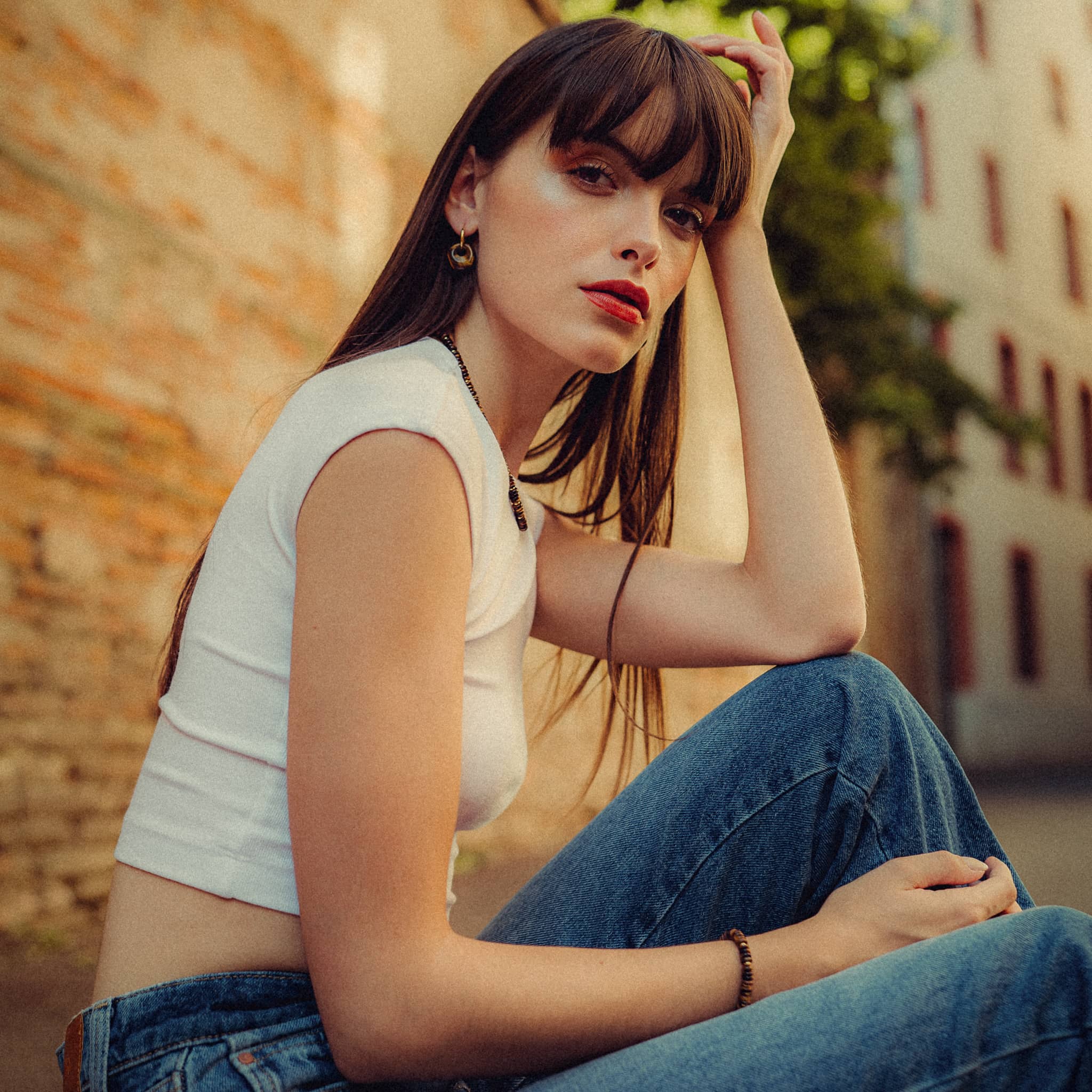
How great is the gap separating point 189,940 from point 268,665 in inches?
12.2

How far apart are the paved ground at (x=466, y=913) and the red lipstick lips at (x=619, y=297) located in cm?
206

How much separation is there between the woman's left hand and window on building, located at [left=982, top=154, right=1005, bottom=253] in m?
20.5

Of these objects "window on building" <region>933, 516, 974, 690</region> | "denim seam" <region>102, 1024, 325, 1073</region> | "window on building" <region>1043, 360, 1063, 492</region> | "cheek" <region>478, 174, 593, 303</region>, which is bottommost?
"window on building" <region>933, 516, 974, 690</region>

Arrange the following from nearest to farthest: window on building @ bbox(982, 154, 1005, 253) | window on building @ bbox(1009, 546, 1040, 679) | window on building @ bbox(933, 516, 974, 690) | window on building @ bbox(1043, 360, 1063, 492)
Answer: window on building @ bbox(933, 516, 974, 690)
window on building @ bbox(1009, 546, 1040, 679)
window on building @ bbox(982, 154, 1005, 253)
window on building @ bbox(1043, 360, 1063, 492)

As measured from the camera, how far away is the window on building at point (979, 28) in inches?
810

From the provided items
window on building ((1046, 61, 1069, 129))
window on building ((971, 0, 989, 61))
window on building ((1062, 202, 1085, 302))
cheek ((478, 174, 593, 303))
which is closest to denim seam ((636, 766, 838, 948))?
cheek ((478, 174, 593, 303))

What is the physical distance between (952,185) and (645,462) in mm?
19472

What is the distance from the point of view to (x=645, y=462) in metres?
2.24

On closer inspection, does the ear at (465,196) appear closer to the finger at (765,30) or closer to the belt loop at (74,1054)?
the finger at (765,30)

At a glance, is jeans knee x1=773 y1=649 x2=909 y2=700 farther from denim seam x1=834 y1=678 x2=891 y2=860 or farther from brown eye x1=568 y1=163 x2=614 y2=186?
brown eye x1=568 y1=163 x2=614 y2=186

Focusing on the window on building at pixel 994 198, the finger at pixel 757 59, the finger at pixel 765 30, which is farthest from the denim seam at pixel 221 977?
the window on building at pixel 994 198

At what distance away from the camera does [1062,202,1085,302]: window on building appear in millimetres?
22703

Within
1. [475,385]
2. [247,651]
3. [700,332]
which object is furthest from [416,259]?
[700,332]

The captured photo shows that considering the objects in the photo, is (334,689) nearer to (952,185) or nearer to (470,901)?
(470,901)
